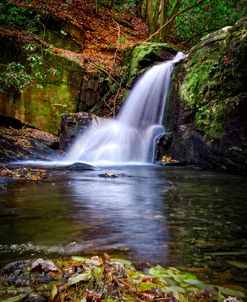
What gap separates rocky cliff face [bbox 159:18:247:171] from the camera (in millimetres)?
8336

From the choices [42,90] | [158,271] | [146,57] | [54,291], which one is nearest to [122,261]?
[158,271]

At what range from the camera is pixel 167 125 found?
11.2 metres

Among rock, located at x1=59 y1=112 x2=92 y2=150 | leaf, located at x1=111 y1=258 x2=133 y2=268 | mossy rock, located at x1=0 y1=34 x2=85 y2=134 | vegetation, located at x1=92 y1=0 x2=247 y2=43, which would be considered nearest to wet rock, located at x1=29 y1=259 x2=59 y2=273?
leaf, located at x1=111 y1=258 x2=133 y2=268

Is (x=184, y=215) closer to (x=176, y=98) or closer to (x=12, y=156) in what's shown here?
(x=12, y=156)

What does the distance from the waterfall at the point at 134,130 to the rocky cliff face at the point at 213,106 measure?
0.69 metres

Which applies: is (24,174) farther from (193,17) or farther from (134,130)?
(193,17)

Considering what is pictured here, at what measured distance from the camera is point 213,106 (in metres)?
9.14

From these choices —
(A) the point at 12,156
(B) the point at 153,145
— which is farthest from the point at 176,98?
(A) the point at 12,156

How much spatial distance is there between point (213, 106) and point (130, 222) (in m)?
6.36

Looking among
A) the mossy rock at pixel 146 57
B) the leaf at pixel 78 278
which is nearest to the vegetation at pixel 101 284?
the leaf at pixel 78 278

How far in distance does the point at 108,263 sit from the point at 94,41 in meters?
14.9

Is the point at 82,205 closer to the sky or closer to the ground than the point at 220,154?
closer to the ground

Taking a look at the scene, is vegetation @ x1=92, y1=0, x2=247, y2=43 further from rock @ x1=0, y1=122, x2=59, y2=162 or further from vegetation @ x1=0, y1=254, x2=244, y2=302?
vegetation @ x1=0, y1=254, x2=244, y2=302

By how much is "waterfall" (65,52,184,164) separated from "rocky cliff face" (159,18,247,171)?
0.69m
